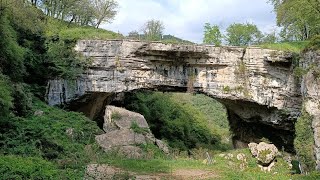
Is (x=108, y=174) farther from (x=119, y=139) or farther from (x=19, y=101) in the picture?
(x=19, y=101)

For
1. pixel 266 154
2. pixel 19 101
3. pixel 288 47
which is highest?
pixel 288 47

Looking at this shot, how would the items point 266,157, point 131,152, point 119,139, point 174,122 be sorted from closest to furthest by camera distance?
point 131,152
point 119,139
point 266,157
point 174,122


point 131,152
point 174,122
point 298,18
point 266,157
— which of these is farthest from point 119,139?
point 174,122

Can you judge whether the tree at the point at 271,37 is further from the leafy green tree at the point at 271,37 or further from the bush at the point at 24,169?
the bush at the point at 24,169

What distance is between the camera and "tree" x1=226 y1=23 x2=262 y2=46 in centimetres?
3681

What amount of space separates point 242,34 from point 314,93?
2075 cm

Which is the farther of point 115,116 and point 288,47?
point 288,47

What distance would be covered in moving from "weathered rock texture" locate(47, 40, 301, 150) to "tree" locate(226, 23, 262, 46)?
12739 millimetres

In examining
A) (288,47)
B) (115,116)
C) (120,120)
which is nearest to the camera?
(120,120)

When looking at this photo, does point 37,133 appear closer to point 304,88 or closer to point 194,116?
point 304,88

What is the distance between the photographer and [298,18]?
25609 mm

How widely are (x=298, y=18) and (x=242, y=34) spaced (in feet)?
36.9

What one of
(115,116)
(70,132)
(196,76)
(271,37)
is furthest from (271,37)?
(70,132)

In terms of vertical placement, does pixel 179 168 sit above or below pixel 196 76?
below
